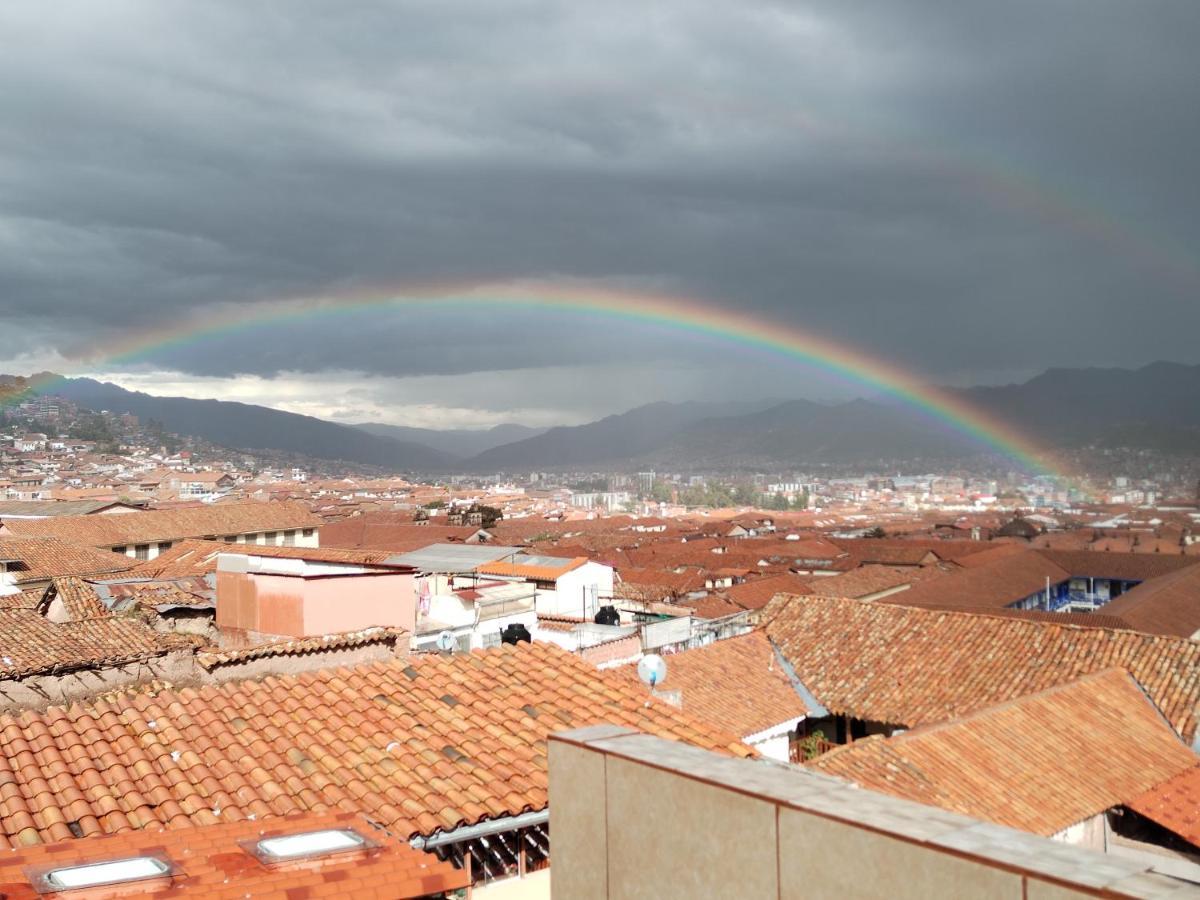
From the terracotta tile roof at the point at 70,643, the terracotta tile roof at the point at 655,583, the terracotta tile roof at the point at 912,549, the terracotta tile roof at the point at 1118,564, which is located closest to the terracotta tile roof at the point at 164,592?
the terracotta tile roof at the point at 70,643

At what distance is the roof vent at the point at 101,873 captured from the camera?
11.5 feet

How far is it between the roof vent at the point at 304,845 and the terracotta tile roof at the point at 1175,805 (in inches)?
375

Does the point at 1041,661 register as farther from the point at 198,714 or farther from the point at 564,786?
the point at 564,786

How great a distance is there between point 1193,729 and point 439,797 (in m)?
12.4

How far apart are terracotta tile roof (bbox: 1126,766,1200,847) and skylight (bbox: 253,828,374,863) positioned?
9.51 m

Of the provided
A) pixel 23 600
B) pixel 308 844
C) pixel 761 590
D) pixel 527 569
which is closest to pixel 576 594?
pixel 527 569

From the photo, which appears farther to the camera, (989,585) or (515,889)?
(989,585)

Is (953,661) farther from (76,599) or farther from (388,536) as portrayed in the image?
(388,536)

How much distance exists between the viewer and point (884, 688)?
15984mm

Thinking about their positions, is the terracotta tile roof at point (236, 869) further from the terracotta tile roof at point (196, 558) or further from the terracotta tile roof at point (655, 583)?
the terracotta tile roof at point (655, 583)

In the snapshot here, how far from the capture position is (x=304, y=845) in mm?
4230

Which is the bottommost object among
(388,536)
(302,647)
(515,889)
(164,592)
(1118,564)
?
(1118,564)

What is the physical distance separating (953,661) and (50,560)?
29092mm

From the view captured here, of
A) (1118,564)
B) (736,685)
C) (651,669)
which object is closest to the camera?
(651,669)
